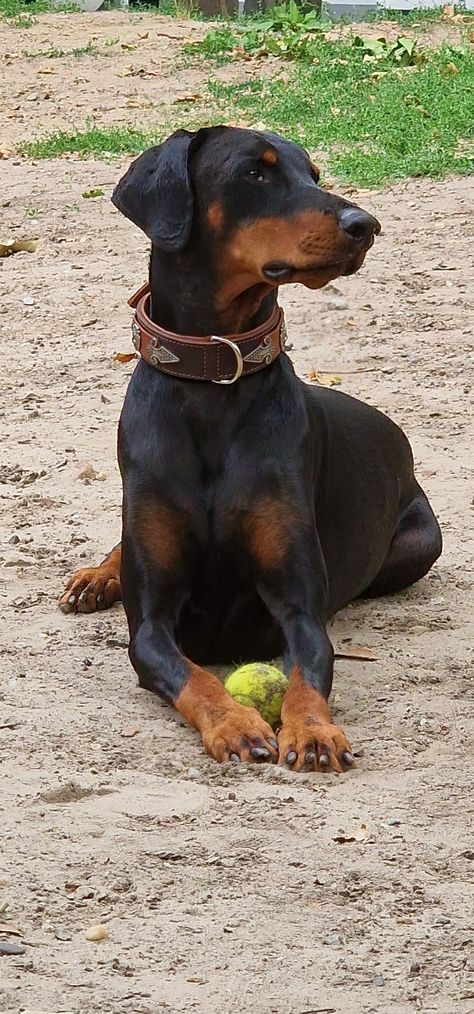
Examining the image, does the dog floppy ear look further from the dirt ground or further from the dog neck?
the dirt ground

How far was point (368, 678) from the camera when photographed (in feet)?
15.4

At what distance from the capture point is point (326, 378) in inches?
294

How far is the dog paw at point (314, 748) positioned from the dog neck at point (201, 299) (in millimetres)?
1171

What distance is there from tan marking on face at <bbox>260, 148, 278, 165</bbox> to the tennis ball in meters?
1.35

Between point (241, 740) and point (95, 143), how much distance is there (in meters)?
7.54

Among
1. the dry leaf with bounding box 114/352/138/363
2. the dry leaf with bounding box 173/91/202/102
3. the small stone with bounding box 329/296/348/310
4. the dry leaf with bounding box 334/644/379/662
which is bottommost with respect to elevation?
the dry leaf with bounding box 114/352/138/363

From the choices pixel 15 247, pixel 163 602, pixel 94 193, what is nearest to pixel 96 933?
pixel 163 602

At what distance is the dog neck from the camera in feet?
14.8

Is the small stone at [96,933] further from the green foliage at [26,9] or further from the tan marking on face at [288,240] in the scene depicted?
the green foliage at [26,9]

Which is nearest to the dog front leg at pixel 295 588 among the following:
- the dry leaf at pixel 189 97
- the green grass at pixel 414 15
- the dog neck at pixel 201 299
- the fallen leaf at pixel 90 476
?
the dog neck at pixel 201 299

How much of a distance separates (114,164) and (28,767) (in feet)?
23.5

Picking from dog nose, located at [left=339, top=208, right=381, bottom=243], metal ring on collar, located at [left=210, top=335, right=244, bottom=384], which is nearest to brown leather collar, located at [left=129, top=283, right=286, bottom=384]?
metal ring on collar, located at [left=210, top=335, right=244, bottom=384]

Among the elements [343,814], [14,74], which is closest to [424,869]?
[343,814]

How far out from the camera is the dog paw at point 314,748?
397cm
